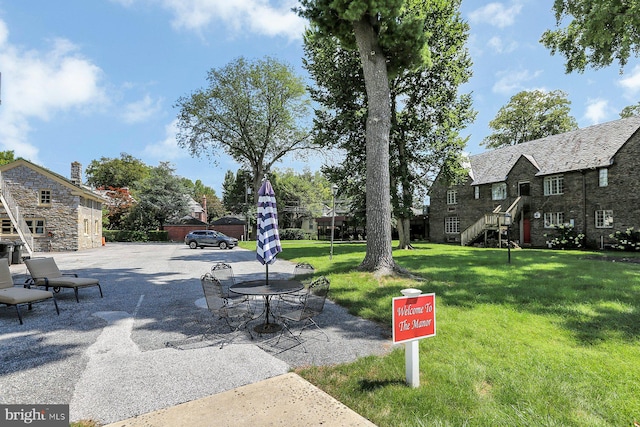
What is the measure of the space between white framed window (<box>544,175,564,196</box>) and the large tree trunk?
22.5 metres

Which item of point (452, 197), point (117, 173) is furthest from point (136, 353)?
point (117, 173)

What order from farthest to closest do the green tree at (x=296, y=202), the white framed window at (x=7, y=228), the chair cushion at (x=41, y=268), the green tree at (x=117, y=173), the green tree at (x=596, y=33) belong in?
the green tree at (x=117, y=173) → the green tree at (x=296, y=202) → the white framed window at (x=7, y=228) → the green tree at (x=596, y=33) → the chair cushion at (x=41, y=268)

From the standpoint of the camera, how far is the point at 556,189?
2631 centimetres

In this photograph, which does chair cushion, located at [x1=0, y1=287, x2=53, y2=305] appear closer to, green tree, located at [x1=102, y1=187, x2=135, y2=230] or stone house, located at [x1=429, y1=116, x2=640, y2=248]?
stone house, located at [x1=429, y1=116, x2=640, y2=248]

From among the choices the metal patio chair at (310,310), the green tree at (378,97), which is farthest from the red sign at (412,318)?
the green tree at (378,97)

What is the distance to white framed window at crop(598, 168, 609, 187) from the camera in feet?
75.9

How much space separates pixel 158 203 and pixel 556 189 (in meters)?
44.3

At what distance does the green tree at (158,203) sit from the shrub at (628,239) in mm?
45861

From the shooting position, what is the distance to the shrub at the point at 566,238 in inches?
939

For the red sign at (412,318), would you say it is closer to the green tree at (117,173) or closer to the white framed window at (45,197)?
the white framed window at (45,197)

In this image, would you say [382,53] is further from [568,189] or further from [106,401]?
[568,189]

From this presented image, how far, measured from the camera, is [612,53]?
1600 cm

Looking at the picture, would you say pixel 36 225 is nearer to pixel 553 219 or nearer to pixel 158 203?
pixel 158 203

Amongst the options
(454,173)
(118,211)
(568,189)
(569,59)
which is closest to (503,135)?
(568,189)
